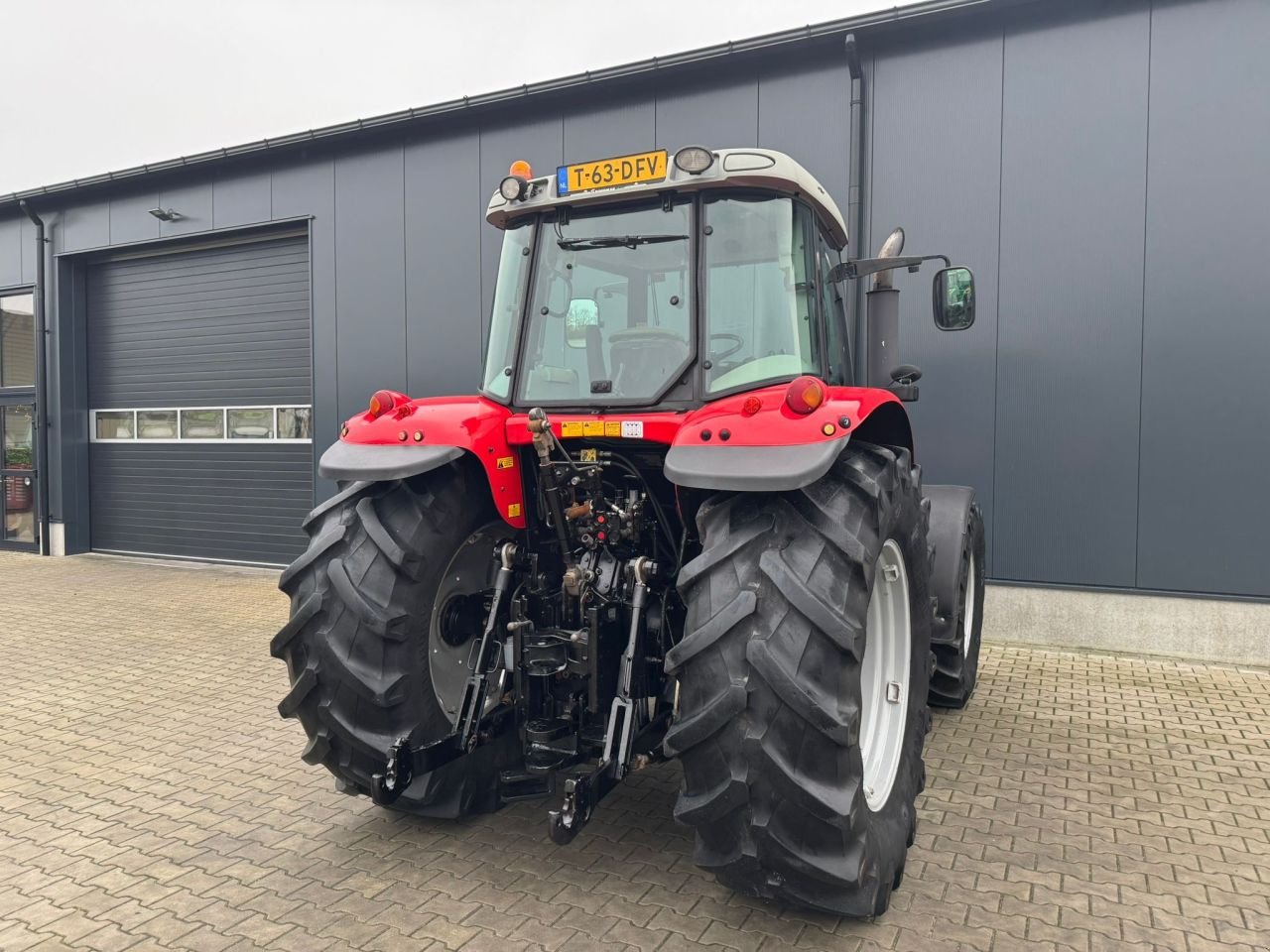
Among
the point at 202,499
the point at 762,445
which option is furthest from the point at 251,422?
the point at 762,445

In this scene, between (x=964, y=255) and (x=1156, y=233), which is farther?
(x=964, y=255)

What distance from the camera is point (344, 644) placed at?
307 centimetres

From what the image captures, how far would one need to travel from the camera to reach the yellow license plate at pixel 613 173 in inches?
125

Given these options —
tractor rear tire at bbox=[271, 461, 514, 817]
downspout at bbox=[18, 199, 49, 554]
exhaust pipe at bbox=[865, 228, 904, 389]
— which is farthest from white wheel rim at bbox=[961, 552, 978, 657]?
downspout at bbox=[18, 199, 49, 554]

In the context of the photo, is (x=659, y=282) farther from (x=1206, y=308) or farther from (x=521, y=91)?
(x=521, y=91)

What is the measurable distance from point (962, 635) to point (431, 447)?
11.1 feet

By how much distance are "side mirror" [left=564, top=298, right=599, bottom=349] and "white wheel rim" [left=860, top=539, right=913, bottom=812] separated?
1.44 metres

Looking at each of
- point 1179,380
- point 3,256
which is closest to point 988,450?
point 1179,380

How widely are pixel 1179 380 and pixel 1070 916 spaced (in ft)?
16.0

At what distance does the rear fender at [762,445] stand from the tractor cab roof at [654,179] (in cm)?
88

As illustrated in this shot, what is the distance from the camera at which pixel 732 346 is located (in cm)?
315

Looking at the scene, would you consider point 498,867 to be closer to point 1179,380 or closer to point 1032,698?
point 1032,698

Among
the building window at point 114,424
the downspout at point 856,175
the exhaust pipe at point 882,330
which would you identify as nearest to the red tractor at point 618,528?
the exhaust pipe at point 882,330

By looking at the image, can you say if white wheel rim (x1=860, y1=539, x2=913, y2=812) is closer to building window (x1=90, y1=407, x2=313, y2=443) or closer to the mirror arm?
the mirror arm
